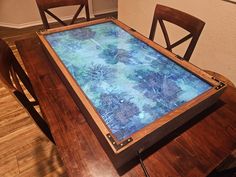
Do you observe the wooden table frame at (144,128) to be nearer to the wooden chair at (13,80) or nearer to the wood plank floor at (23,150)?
the wooden chair at (13,80)

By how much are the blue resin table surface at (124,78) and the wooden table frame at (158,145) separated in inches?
4.1

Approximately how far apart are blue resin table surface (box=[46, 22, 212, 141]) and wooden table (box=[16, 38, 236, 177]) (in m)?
0.10

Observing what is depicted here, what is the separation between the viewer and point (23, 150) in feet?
4.70

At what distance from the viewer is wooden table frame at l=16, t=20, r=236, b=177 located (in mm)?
593

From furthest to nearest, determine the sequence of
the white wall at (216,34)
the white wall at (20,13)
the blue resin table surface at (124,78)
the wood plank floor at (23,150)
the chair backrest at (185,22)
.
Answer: the white wall at (20,13) < the white wall at (216,34) < the wood plank floor at (23,150) < the chair backrest at (185,22) < the blue resin table surface at (124,78)

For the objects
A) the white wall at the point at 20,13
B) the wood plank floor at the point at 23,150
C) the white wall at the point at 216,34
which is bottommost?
the wood plank floor at the point at 23,150

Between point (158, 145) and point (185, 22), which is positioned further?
point (185, 22)

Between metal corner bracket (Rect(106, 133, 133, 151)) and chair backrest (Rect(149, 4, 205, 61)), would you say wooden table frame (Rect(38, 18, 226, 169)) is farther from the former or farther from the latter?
chair backrest (Rect(149, 4, 205, 61))

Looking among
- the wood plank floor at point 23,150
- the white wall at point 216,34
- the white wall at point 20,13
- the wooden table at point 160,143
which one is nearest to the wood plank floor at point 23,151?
the wood plank floor at point 23,150

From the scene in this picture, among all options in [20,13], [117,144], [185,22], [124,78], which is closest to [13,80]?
[124,78]

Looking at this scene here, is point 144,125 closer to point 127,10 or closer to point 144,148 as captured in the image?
point 144,148

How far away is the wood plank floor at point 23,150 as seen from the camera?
51.7 inches

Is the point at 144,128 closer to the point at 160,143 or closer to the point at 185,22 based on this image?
the point at 160,143

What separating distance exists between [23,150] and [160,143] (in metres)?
1.24
